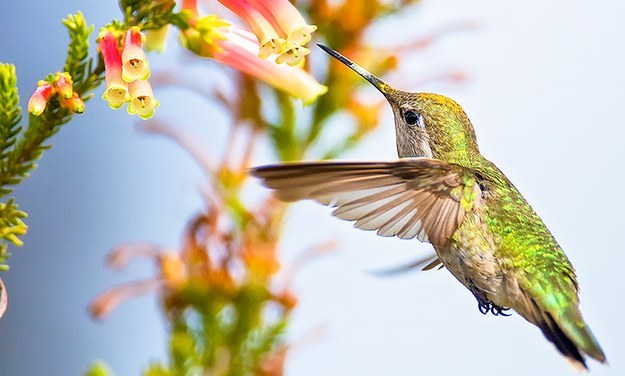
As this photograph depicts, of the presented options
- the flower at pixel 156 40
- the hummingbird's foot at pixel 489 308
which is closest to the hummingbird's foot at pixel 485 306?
the hummingbird's foot at pixel 489 308

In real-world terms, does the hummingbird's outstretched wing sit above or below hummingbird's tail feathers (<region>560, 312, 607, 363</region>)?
above

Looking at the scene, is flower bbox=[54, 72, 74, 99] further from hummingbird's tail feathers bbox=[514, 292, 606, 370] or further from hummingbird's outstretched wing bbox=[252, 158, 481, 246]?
hummingbird's tail feathers bbox=[514, 292, 606, 370]

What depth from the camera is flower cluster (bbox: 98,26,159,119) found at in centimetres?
192

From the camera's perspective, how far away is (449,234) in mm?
2631

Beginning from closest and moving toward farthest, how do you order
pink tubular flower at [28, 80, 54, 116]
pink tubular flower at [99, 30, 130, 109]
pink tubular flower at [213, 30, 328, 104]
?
pink tubular flower at [28, 80, 54, 116] < pink tubular flower at [99, 30, 130, 109] < pink tubular flower at [213, 30, 328, 104]

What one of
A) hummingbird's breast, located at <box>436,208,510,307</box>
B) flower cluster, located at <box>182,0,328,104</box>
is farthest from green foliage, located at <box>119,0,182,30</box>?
hummingbird's breast, located at <box>436,208,510,307</box>

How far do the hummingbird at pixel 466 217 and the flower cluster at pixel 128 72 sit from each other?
1.87 ft

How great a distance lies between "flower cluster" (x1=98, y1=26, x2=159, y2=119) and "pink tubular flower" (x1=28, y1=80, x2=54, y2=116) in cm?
13

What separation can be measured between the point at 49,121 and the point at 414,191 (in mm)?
1031

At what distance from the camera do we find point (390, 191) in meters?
2.47

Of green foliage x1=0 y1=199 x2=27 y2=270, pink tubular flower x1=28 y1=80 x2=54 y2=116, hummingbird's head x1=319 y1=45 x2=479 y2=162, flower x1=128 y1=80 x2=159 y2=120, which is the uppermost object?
hummingbird's head x1=319 y1=45 x2=479 y2=162

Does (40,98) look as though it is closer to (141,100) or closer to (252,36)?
(141,100)

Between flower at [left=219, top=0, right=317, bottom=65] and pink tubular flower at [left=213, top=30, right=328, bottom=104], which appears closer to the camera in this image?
flower at [left=219, top=0, right=317, bottom=65]

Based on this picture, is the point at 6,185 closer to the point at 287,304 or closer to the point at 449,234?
the point at 449,234
